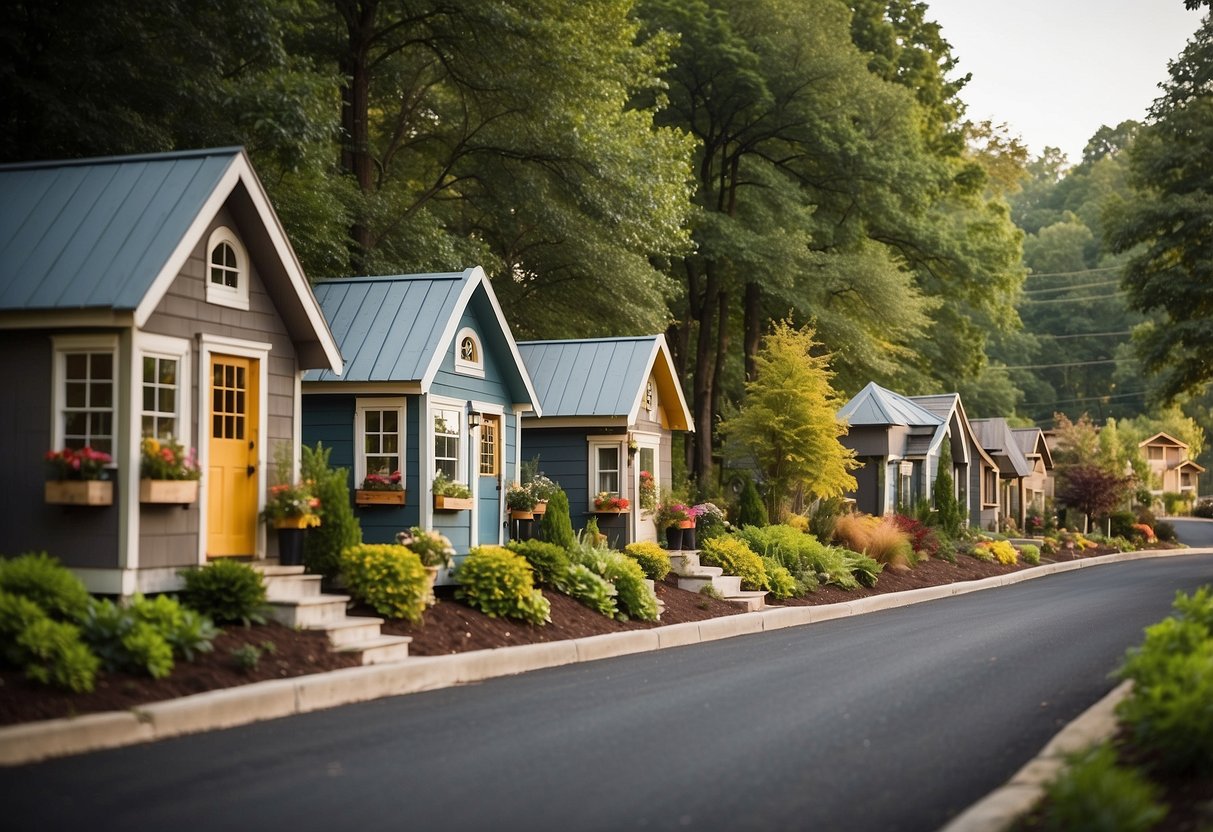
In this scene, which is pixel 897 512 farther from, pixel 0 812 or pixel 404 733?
pixel 0 812

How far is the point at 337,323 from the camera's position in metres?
18.2

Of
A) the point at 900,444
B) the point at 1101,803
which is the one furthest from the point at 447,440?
the point at 900,444

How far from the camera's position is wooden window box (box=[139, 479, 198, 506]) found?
12336 millimetres

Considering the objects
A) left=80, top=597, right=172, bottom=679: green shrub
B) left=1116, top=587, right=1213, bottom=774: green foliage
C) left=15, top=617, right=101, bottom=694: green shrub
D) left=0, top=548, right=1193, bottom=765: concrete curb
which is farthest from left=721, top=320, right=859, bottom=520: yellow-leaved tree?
left=15, top=617, right=101, bottom=694: green shrub

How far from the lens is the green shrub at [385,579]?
553 inches

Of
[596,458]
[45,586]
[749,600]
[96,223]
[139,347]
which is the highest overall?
[96,223]

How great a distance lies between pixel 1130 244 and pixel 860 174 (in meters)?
9.68

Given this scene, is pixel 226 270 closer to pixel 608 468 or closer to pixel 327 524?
pixel 327 524

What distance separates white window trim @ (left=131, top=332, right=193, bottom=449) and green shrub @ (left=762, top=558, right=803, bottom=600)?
12.5 metres

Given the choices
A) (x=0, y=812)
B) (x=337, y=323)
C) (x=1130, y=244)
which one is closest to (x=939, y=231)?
(x=1130, y=244)

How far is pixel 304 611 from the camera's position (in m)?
12.9

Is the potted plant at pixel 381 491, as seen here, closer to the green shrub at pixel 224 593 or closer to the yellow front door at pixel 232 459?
the yellow front door at pixel 232 459

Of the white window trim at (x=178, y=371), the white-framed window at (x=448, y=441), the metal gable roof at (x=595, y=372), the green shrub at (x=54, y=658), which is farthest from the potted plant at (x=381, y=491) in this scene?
the green shrub at (x=54, y=658)

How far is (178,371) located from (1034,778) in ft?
30.6
